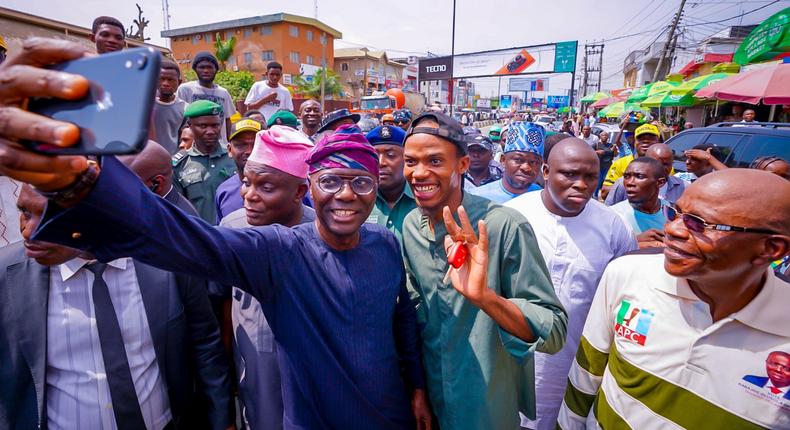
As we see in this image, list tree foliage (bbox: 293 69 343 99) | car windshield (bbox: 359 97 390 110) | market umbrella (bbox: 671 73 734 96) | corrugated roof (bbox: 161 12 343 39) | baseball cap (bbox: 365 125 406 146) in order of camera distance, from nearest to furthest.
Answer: baseball cap (bbox: 365 125 406 146) < market umbrella (bbox: 671 73 734 96) < car windshield (bbox: 359 97 390 110) < tree foliage (bbox: 293 69 343 99) < corrugated roof (bbox: 161 12 343 39)

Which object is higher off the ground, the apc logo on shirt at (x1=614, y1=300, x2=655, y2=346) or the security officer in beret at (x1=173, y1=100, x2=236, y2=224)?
the security officer in beret at (x1=173, y1=100, x2=236, y2=224)

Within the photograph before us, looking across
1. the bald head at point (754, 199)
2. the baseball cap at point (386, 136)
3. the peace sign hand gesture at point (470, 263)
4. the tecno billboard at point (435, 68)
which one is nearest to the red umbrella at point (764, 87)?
the baseball cap at point (386, 136)

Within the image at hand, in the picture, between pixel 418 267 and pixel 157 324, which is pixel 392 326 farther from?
pixel 157 324

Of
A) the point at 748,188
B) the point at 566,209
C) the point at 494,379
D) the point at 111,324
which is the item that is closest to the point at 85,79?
the point at 111,324

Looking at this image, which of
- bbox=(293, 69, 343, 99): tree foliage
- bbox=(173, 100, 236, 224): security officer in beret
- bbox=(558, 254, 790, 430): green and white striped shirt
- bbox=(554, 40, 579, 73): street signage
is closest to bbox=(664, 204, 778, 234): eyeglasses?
bbox=(558, 254, 790, 430): green and white striped shirt

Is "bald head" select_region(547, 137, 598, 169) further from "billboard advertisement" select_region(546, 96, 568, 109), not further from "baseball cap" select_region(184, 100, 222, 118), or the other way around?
"billboard advertisement" select_region(546, 96, 568, 109)

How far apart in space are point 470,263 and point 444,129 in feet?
2.25

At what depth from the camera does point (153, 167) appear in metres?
2.37

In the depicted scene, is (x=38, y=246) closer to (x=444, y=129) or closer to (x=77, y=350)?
(x=77, y=350)

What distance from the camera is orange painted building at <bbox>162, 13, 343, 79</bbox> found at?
126ft

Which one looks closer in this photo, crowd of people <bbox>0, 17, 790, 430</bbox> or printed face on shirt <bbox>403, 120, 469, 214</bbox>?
crowd of people <bbox>0, 17, 790, 430</bbox>

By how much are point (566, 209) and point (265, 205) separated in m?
1.93

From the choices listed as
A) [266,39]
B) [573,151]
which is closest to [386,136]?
[573,151]

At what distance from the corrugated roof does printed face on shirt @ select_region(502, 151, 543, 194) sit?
130 ft
